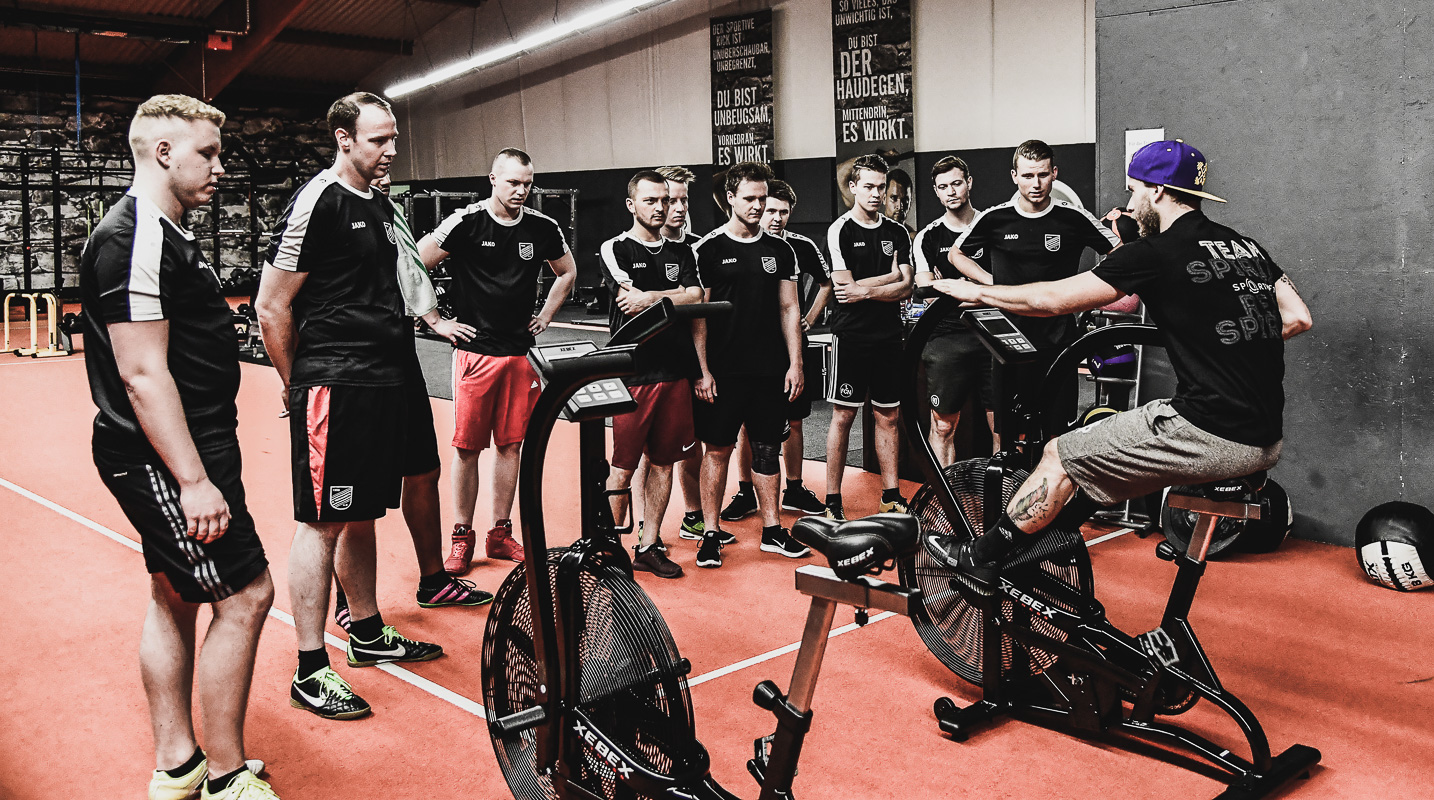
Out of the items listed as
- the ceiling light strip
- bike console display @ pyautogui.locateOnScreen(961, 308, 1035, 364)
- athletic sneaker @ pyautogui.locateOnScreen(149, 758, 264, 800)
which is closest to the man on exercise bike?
bike console display @ pyautogui.locateOnScreen(961, 308, 1035, 364)

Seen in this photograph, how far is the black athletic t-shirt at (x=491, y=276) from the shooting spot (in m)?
4.32

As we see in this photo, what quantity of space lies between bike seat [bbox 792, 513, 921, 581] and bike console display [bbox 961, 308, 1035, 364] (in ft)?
3.74

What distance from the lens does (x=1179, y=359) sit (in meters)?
2.66

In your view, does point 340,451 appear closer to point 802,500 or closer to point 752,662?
point 752,662

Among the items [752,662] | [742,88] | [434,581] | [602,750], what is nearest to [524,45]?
[742,88]

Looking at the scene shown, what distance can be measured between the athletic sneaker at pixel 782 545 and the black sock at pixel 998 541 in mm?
1739

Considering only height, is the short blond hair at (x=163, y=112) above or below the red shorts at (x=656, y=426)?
above

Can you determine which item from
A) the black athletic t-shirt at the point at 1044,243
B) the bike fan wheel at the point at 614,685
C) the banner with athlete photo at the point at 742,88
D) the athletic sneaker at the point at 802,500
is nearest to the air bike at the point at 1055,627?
the bike fan wheel at the point at 614,685

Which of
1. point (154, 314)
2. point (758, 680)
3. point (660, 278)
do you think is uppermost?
point (660, 278)

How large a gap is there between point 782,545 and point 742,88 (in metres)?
11.0

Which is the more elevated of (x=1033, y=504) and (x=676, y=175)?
(x=676, y=175)

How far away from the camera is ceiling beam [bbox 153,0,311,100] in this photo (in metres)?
15.6

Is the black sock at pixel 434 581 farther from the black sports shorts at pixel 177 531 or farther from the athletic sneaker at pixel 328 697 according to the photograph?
the black sports shorts at pixel 177 531

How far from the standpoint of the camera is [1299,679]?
3258 millimetres
